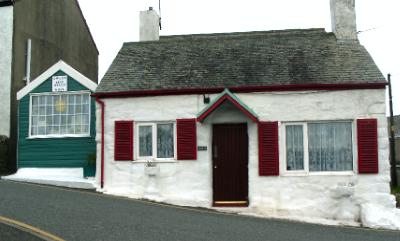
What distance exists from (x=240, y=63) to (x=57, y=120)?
255 inches

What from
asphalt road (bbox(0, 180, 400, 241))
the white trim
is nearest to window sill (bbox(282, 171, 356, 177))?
asphalt road (bbox(0, 180, 400, 241))

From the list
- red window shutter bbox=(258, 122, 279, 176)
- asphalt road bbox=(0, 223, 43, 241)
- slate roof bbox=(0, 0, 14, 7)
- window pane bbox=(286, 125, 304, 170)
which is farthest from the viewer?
slate roof bbox=(0, 0, 14, 7)

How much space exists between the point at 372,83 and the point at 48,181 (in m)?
9.97

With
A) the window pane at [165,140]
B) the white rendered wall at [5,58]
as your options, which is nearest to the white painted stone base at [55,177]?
the window pane at [165,140]

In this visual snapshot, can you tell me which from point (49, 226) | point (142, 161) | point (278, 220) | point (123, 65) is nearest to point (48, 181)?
point (142, 161)

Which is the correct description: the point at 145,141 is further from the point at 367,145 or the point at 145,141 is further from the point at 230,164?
the point at 367,145

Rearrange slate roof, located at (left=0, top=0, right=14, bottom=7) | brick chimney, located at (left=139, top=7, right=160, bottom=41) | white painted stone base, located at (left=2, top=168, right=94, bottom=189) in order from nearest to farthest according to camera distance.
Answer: white painted stone base, located at (left=2, top=168, right=94, bottom=189) < brick chimney, located at (left=139, top=7, right=160, bottom=41) < slate roof, located at (left=0, top=0, right=14, bottom=7)

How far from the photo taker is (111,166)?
1272 centimetres

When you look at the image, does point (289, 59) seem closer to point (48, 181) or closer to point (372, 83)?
point (372, 83)

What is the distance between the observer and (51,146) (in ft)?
48.5

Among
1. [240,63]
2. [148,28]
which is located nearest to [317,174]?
[240,63]

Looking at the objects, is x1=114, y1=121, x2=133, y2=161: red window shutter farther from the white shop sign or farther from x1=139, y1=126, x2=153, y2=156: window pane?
the white shop sign

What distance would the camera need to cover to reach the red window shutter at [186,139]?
1223 centimetres

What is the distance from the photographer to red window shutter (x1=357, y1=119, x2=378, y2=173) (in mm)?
11586
